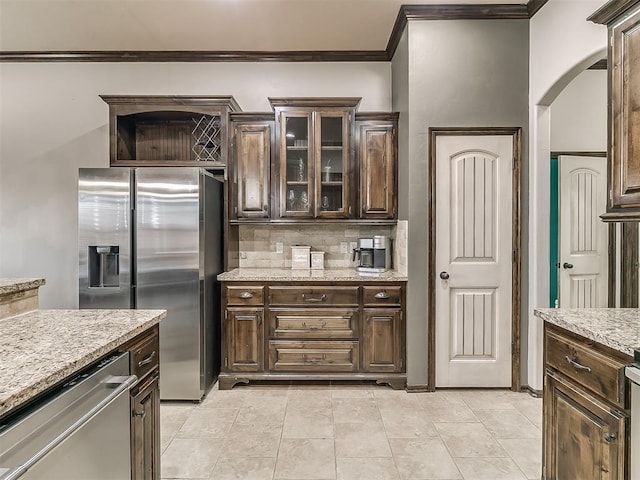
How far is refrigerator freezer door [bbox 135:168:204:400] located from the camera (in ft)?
9.97

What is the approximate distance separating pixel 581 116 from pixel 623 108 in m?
2.91

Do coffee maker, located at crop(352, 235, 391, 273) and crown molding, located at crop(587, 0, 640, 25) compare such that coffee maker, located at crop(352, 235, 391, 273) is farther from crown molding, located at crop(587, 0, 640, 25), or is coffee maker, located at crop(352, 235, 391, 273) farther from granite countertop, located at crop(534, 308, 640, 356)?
crown molding, located at crop(587, 0, 640, 25)

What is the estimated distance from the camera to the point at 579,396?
160cm

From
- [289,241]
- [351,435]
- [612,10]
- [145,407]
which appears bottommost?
[351,435]

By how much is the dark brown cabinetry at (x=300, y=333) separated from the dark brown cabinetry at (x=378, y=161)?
2.66ft

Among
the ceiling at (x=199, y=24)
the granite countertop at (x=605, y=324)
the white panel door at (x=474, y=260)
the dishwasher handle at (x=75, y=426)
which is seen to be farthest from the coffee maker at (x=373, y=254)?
the dishwasher handle at (x=75, y=426)

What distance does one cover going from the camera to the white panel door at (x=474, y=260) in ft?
10.4

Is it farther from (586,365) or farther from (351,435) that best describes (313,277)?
(586,365)

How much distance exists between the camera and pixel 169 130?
3902 mm

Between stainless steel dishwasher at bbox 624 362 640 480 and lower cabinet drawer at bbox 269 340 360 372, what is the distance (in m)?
2.11

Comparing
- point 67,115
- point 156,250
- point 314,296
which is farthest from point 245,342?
point 67,115

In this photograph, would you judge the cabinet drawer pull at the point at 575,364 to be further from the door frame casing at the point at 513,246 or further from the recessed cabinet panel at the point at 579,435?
the door frame casing at the point at 513,246

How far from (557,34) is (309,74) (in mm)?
2243

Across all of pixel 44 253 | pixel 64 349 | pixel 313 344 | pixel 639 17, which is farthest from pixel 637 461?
pixel 44 253
